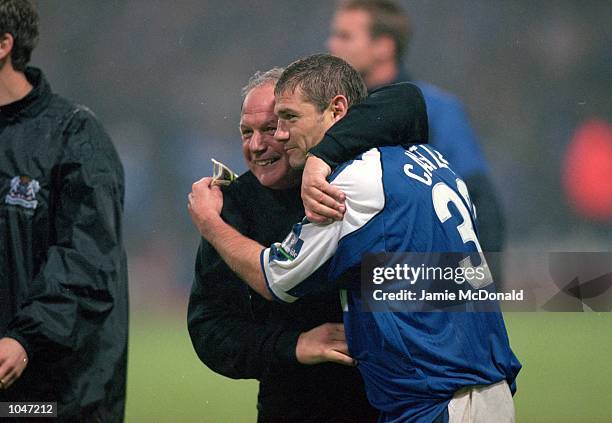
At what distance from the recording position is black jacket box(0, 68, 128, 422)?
2191 mm

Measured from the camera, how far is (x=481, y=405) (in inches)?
73.5

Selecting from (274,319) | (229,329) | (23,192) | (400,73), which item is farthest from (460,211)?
(23,192)

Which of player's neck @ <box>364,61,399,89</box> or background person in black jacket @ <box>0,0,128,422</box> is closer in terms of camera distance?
background person in black jacket @ <box>0,0,128,422</box>

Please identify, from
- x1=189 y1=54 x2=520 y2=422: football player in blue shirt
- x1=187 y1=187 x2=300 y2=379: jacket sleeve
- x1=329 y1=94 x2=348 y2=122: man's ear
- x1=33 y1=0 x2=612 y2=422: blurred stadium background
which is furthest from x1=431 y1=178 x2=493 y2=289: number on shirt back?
x1=33 y1=0 x2=612 y2=422: blurred stadium background

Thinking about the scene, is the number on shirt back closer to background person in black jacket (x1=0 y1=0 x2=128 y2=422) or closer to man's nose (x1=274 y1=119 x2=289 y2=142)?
man's nose (x1=274 y1=119 x2=289 y2=142)

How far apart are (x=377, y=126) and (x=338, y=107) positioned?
5.4 inches

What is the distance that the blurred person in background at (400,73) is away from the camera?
258cm

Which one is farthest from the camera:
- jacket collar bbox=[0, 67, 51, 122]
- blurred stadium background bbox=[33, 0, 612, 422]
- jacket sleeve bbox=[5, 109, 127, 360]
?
blurred stadium background bbox=[33, 0, 612, 422]

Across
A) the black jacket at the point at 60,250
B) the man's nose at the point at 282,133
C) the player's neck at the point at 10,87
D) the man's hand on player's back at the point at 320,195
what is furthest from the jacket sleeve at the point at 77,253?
the man's hand on player's back at the point at 320,195

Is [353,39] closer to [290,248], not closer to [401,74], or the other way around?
[401,74]

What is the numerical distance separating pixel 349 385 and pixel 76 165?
85cm

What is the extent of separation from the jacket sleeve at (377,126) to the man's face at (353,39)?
487 millimetres

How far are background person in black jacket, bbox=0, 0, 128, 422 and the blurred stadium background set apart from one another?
34cm

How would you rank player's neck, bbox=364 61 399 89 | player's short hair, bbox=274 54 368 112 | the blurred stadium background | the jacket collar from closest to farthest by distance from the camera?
player's short hair, bbox=274 54 368 112
the jacket collar
player's neck, bbox=364 61 399 89
the blurred stadium background
